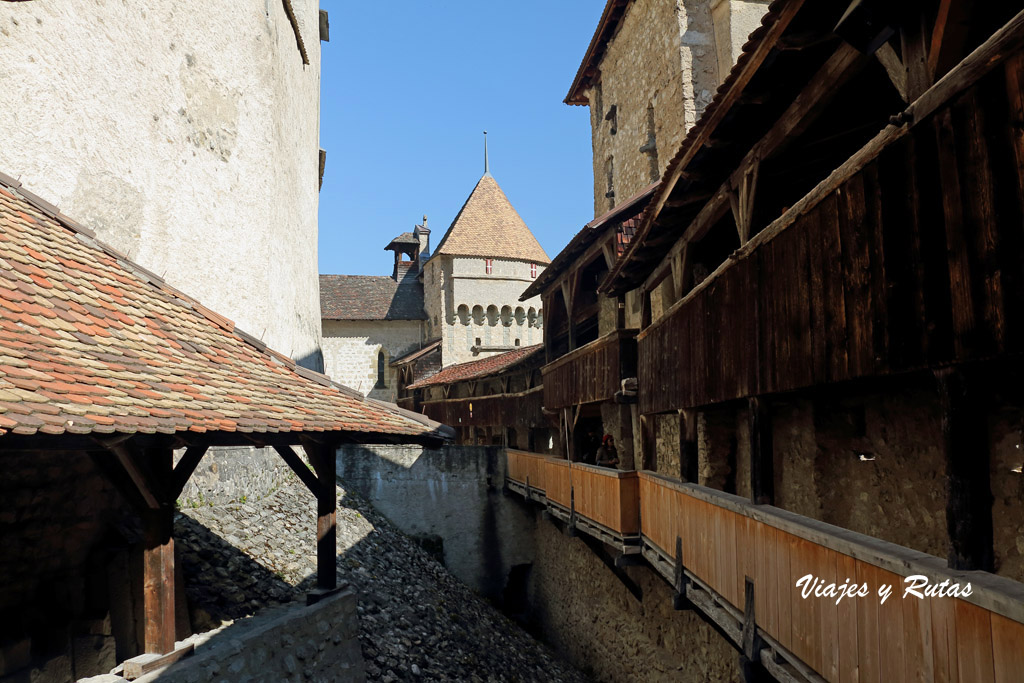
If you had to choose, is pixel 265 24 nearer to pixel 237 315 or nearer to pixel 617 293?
pixel 237 315

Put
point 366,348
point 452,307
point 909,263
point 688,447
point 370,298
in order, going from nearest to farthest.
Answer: point 909,263
point 688,447
point 452,307
point 366,348
point 370,298

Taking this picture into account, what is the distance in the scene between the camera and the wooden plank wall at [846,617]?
271cm

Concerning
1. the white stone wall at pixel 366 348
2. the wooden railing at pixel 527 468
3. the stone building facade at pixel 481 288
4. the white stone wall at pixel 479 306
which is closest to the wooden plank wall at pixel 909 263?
the wooden railing at pixel 527 468

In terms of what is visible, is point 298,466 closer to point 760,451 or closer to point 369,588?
point 369,588

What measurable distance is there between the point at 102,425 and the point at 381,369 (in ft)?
111

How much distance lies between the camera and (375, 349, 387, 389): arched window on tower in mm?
37094

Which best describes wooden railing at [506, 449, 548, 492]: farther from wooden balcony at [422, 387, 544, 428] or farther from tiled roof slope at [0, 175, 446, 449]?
tiled roof slope at [0, 175, 446, 449]

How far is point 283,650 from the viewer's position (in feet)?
21.5

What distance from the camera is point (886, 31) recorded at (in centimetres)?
351

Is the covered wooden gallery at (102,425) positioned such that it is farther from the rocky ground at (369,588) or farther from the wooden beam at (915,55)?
the wooden beam at (915,55)

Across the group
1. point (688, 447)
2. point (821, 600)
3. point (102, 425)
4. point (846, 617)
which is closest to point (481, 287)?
point (688, 447)

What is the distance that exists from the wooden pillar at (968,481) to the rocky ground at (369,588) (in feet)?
19.9

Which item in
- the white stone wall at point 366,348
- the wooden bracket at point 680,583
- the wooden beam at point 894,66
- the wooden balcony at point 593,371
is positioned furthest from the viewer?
the white stone wall at point 366,348

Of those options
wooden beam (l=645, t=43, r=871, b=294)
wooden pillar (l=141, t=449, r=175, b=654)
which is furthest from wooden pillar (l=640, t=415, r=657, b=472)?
wooden pillar (l=141, t=449, r=175, b=654)
